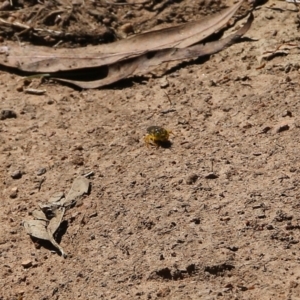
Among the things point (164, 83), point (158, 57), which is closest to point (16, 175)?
point (164, 83)

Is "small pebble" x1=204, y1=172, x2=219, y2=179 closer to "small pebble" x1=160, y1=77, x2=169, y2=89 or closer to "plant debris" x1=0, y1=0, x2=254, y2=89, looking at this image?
"small pebble" x1=160, y1=77, x2=169, y2=89

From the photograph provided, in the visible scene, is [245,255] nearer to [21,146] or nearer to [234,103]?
[234,103]

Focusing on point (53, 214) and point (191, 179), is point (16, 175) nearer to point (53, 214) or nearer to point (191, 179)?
point (53, 214)

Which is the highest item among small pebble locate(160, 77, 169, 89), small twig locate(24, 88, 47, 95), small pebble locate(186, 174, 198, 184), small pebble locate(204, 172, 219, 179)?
small pebble locate(160, 77, 169, 89)

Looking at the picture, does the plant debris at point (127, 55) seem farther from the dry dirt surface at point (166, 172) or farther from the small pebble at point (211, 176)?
the small pebble at point (211, 176)

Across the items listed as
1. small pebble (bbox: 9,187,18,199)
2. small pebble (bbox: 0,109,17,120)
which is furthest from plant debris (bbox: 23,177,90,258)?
small pebble (bbox: 0,109,17,120)

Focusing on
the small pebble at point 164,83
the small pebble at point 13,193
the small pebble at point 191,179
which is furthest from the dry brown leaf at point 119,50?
the small pebble at point 191,179

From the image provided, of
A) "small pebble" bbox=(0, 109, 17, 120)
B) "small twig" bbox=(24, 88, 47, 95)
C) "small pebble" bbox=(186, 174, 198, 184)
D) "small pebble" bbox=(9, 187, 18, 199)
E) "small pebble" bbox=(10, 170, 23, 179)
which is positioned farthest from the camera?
"small twig" bbox=(24, 88, 47, 95)
